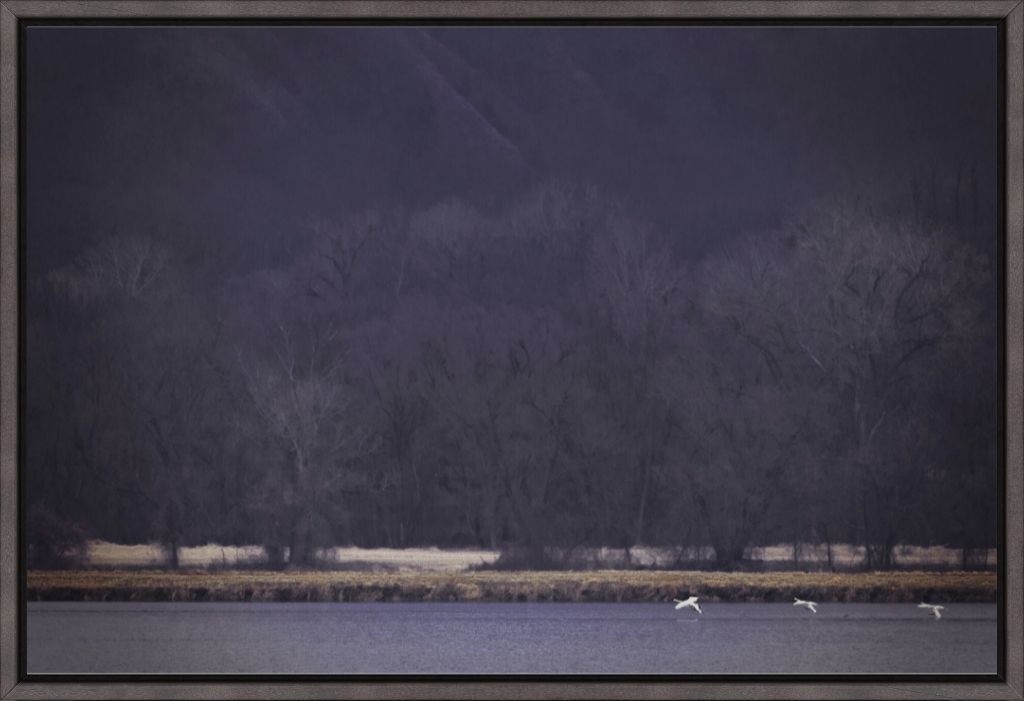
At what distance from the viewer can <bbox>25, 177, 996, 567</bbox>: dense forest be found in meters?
9.89

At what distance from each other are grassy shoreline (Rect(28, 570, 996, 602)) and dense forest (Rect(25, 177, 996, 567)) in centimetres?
21

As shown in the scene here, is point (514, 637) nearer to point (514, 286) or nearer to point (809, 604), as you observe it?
point (809, 604)

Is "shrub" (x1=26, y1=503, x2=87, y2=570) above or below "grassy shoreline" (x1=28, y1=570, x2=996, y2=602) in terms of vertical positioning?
above

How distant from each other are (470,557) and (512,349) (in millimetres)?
1405

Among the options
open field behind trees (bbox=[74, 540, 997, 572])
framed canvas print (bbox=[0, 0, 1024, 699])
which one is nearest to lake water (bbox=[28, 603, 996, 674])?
framed canvas print (bbox=[0, 0, 1024, 699])

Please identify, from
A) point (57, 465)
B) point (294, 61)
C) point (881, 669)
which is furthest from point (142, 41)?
point (881, 669)

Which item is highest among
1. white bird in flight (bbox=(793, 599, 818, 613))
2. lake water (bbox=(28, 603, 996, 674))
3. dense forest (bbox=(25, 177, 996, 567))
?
dense forest (bbox=(25, 177, 996, 567))

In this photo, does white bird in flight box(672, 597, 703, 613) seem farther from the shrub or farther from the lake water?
the shrub

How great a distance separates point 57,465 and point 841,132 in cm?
528

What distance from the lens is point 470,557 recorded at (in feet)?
34.0

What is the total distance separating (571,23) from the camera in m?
6.94

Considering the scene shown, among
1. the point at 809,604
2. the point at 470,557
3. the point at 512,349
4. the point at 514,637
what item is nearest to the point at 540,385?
the point at 512,349

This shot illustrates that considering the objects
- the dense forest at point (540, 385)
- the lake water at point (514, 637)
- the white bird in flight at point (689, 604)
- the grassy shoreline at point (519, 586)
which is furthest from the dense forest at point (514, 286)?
the lake water at point (514, 637)

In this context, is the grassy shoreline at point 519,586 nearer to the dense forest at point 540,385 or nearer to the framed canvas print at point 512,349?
the framed canvas print at point 512,349
